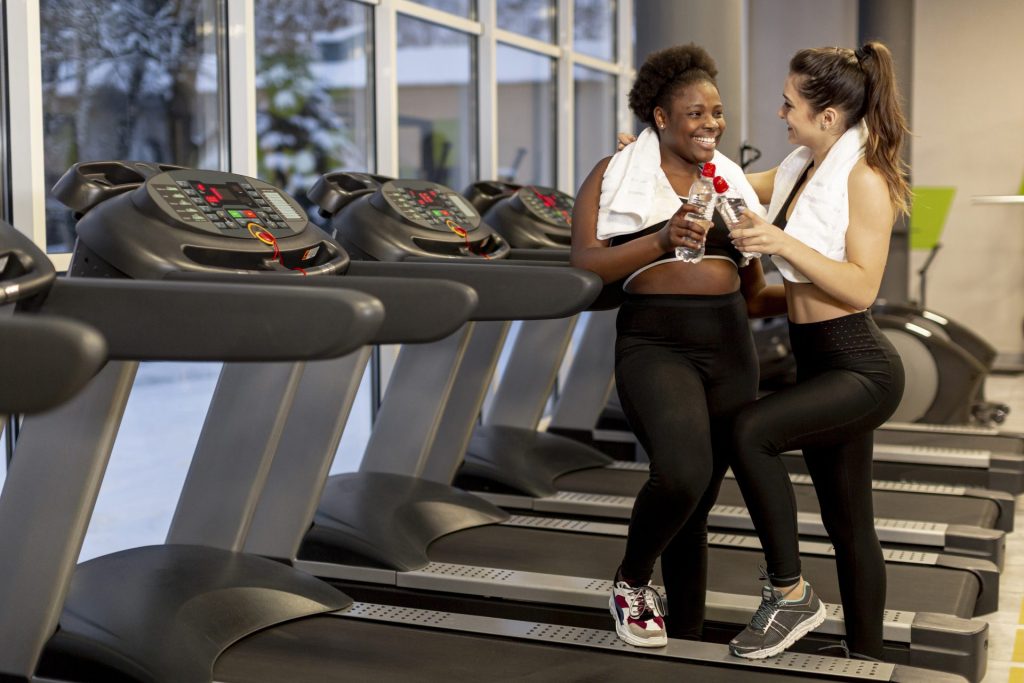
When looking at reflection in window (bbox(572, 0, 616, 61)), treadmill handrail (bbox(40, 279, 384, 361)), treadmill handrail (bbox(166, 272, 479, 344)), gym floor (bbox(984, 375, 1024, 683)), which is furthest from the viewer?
reflection in window (bbox(572, 0, 616, 61))

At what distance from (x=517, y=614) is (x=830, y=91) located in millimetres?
1640

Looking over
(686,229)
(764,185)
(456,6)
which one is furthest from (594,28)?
(686,229)

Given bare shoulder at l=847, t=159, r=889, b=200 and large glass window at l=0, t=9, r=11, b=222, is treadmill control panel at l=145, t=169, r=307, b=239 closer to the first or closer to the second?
large glass window at l=0, t=9, r=11, b=222

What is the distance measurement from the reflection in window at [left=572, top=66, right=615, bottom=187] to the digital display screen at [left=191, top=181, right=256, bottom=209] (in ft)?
15.1

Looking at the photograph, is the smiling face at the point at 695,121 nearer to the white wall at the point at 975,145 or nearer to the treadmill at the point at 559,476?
the treadmill at the point at 559,476

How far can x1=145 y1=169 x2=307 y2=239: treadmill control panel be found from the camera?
2.59 m

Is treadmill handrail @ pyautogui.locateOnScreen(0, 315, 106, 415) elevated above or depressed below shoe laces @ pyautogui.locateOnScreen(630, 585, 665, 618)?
above

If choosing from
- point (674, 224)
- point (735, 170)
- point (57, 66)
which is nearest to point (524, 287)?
point (674, 224)

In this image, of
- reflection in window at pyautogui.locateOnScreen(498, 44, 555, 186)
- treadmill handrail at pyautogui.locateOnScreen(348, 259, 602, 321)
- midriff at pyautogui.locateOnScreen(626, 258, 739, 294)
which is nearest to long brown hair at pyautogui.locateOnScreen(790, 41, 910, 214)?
midriff at pyautogui.locateOnScreen(626, 258, 739, 294)

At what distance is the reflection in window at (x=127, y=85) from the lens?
3.55 metres

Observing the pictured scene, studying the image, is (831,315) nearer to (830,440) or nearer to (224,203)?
(830,440)

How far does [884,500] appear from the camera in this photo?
4.56m

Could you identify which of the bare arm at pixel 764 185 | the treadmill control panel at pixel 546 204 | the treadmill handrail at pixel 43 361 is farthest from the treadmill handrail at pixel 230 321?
the treadmill control panel at pixel 546 204

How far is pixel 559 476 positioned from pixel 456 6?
2.26 meters
